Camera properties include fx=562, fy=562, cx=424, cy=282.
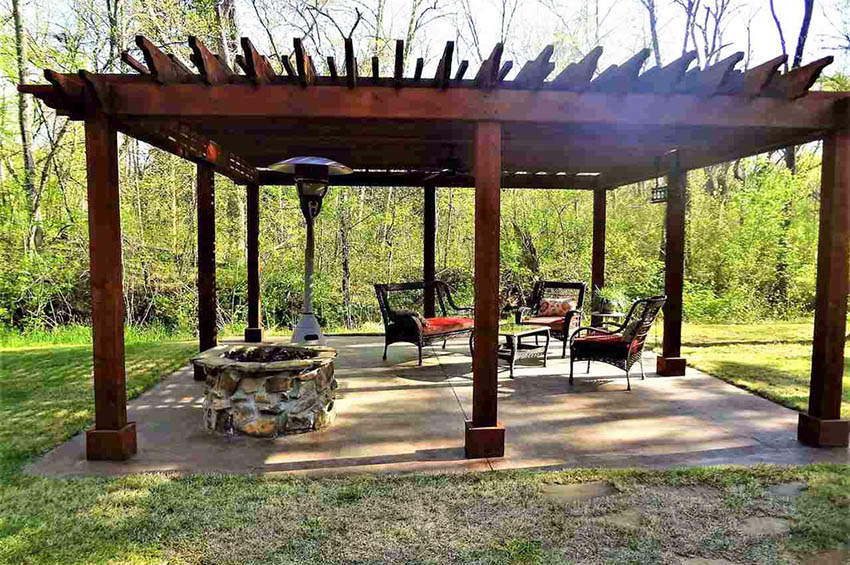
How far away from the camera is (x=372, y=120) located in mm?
3387

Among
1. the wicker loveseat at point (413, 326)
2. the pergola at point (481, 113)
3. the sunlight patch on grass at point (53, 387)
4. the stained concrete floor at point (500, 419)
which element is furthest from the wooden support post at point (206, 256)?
the wicker loveseat at point (413, 326)

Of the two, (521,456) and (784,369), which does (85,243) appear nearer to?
(521,456)

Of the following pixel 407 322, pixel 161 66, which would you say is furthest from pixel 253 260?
pixel 161 66

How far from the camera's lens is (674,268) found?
5676 mm

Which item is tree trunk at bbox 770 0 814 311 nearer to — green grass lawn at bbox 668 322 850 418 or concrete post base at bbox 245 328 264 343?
green grass lawn at bbox 668 322 850 418

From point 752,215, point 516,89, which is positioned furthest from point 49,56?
point 752,215

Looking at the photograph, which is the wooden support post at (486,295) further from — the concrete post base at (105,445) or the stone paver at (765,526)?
the concrete post base at (105,445)

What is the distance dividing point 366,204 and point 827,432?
32.9ft

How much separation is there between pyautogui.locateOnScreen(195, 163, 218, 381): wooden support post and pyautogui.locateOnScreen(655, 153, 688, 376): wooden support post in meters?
4.49

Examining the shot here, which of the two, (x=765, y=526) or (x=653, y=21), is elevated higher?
(x=653, y=21)

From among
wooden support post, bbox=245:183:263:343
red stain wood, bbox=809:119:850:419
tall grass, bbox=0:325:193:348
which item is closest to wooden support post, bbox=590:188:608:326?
red stain wood, bbox=809:119:850:419

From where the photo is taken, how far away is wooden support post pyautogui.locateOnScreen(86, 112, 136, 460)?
3.31m

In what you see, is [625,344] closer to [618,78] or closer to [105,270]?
[618,78]

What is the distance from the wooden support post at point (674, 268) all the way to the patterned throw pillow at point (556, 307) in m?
1.60
